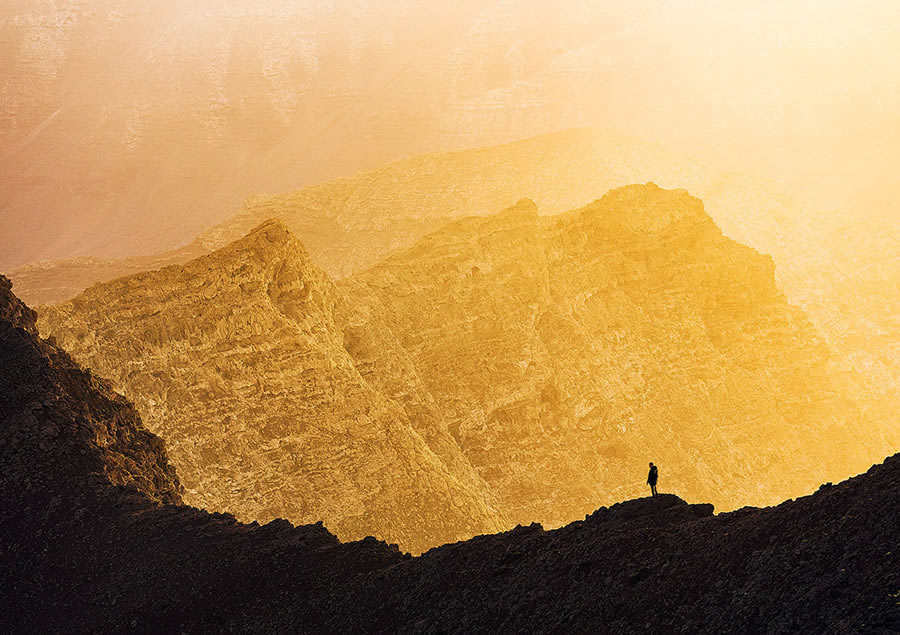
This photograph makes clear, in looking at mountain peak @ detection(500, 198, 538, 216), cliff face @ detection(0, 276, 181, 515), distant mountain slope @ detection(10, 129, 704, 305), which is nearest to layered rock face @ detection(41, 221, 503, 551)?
cliff face @ detection(0, 276, 181, 515)

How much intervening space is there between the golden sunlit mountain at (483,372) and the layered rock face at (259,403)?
11 cm

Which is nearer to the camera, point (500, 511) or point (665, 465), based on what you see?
point (500, 511)

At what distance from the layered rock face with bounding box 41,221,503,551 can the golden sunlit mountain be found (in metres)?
0.11

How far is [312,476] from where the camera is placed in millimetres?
43500

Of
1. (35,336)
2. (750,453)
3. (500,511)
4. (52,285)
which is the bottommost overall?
(750,453)

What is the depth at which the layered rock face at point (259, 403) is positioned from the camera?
4209 centimetres

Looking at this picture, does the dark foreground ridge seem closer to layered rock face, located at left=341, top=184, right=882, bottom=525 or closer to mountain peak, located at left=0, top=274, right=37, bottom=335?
mountain peak, located at left=0, top=274, right=37, bottom=335

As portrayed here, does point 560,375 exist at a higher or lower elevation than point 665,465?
higher

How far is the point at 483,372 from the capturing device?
5791cm

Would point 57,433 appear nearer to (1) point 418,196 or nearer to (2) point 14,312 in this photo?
(2) point 14,312

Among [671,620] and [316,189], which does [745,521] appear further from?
[316,189]

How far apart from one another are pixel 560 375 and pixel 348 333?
50.7ft

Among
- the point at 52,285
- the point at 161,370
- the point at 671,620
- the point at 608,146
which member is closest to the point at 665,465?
the point at 161,370

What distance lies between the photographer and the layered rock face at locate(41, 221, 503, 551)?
42.1m
